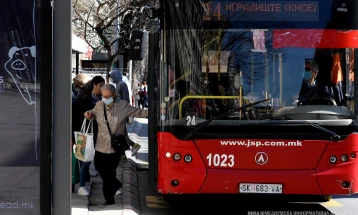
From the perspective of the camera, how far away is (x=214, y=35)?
804 cm

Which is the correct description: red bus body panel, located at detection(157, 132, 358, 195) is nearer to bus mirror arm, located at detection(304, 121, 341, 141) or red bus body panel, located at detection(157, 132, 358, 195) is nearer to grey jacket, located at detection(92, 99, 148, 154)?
bus mirror arm, located at detection(304, 121, 341, 141)

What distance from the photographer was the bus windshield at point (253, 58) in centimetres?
799

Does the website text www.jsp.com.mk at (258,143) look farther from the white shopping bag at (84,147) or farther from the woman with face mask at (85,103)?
the woman with face mask at (85,103)

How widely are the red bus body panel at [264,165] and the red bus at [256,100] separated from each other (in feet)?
0.04

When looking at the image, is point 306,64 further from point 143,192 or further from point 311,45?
point 143,192

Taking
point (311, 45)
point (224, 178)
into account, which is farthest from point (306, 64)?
point (224, 178)

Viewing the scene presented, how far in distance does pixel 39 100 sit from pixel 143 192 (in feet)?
19.0

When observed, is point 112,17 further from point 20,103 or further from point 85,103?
point 20,103

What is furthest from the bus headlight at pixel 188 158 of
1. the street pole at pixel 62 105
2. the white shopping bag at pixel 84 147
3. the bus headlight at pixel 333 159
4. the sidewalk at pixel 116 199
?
the street pole at pixel 62 105

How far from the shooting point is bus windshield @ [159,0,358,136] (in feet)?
26.2

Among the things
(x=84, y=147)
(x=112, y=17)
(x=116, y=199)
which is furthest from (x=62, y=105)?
(x=112, y=17)

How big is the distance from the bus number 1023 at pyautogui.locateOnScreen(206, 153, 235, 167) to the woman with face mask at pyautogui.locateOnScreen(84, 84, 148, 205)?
1.26 meters

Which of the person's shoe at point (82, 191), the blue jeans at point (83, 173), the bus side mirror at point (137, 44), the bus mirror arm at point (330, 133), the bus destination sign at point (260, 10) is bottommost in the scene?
the person's shoe at point (82, 191)

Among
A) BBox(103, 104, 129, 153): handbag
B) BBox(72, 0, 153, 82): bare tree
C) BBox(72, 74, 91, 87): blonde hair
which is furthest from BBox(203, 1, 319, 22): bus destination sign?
BBox(72, 0, 153, 82): bare tree
